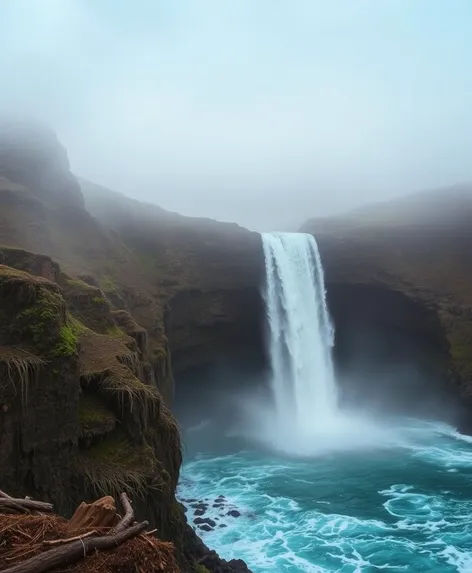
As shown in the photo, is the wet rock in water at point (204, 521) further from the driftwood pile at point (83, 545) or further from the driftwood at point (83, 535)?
the driftwood pile at point (83, 545)

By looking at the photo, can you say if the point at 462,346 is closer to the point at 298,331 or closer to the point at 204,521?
the point at 298,331

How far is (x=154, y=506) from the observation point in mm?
12016

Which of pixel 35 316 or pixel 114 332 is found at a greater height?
pixel 35 316

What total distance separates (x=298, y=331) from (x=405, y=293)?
9.48 metres

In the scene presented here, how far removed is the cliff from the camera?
10.3 metres

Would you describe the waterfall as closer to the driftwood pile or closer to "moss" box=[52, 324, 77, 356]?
"moss" box=[52, 324, 77, 356]

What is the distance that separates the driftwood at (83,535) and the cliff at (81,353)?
230 inches

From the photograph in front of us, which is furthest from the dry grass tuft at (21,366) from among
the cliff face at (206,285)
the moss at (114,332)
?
the cliff face at (206,285)

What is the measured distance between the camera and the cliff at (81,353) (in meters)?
10.3

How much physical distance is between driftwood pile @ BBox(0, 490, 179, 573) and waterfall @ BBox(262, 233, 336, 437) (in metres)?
35.0

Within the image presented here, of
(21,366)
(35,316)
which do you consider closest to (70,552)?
(21,366)

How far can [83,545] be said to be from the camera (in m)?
3.73

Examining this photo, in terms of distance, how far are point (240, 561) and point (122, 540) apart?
15.2 meters

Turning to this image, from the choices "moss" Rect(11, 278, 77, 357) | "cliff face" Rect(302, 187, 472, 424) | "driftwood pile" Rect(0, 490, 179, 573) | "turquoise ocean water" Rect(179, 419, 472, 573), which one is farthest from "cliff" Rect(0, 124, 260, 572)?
"cliff face" Rect(302, 187, 472, 424)
